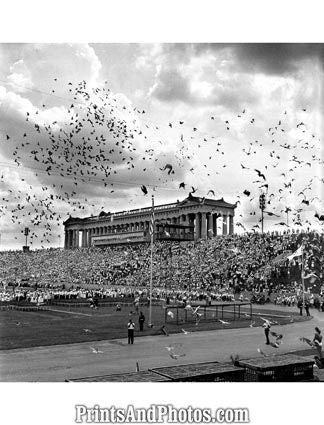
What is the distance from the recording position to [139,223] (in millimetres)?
91312

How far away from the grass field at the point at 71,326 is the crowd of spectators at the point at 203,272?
30.5ft

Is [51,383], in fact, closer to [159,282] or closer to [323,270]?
[323,270]

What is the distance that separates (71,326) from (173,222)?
55079 mm

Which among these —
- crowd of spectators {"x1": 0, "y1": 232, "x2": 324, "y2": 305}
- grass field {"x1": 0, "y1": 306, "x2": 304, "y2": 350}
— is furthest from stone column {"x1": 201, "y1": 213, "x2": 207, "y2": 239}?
grass field {"x1": 0, "y1": 306, "x2": 304, "y2": 350}

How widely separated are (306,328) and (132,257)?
4417 cm

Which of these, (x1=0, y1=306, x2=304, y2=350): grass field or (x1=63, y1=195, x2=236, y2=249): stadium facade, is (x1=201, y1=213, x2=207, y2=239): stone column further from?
(x1=0, y1=306, x2=304, y2=350): grass field

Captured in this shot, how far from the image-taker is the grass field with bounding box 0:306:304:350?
64.7 ft

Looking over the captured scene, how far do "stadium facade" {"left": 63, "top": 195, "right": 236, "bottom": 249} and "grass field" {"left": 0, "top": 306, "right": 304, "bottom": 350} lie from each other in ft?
96.7

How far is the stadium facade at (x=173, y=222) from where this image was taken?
69369 mm

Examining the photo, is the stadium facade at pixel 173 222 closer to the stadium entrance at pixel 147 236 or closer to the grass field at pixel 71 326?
the stadium entrance at pixel 147 236

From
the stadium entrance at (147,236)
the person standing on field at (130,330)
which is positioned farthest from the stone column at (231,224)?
the person standing on field at (130,330)

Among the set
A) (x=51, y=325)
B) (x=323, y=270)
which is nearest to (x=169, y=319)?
(x=51, y=325)

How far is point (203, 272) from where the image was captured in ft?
161

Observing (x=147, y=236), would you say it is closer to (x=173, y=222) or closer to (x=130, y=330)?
(x=173, y=222)
